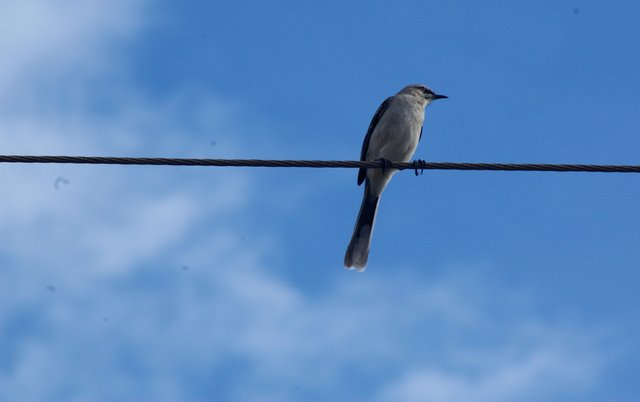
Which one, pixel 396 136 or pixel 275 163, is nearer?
pixel 275 163

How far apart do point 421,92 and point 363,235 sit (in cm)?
233

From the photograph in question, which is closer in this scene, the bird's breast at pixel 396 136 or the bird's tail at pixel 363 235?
the bird's tail at pixel 363 235

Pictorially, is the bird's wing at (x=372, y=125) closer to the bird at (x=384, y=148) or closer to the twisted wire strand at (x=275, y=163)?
the bird at (x=384, y=148)

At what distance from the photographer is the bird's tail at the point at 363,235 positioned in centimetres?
1052

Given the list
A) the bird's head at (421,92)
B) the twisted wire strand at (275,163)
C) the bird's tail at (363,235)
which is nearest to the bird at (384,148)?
the bird's tail at (363,235)

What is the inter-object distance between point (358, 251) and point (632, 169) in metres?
4.43

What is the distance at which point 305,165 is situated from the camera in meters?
6.55

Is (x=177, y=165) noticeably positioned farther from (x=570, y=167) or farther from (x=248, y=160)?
(x=570, y=167)

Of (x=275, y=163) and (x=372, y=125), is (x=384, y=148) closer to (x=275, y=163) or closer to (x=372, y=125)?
(x=372, y=125)

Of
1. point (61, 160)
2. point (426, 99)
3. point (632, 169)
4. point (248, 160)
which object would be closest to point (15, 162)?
point (61, 160)

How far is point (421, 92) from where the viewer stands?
39.5ft

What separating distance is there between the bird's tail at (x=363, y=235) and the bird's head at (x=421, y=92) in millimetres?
1536

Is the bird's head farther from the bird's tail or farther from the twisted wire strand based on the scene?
the twisted wire strand

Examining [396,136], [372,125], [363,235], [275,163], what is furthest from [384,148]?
[275,163]
